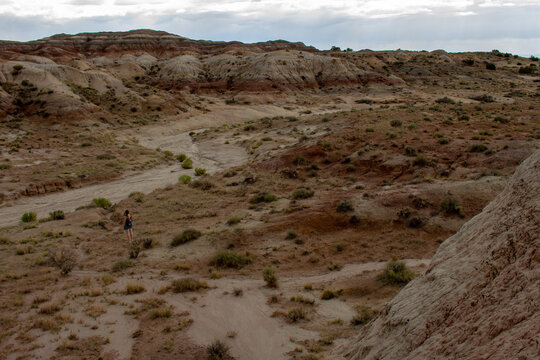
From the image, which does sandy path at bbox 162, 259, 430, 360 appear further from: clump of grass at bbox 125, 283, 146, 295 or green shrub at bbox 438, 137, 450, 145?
green shrub at bbox 438, 137, 450, 145

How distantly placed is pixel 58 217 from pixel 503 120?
2862cm

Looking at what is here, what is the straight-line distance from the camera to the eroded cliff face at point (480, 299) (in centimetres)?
451

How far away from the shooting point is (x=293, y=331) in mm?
9750

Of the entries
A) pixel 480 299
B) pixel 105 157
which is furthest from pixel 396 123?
pixel 480 299

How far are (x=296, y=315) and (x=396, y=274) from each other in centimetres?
322

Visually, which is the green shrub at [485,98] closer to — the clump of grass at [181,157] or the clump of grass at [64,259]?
the clump of grass at [181,157]

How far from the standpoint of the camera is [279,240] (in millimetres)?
15219

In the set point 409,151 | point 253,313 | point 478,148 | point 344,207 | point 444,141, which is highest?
point 444,141

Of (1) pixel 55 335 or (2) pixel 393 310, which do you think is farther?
(1) pixel 55 335

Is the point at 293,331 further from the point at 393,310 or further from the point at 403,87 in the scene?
the point at 403,87

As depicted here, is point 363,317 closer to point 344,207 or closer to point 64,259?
point 344,207

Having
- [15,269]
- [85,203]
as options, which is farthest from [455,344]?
[85,203]

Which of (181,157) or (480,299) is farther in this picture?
(181,157)

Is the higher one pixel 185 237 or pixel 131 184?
pixel 131 184
